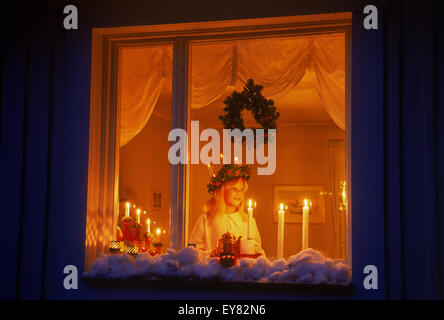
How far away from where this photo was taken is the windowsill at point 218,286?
261 centimetres

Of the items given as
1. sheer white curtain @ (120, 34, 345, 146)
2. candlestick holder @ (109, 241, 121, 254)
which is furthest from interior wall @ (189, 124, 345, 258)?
candlestick holder @ (109, 241, 121, 254)

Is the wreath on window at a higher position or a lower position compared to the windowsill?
higher

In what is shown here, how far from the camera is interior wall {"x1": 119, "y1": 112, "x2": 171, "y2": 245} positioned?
10.4 ft

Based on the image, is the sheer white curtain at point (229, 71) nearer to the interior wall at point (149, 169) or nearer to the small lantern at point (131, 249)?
the interior wall at point (149, 169)

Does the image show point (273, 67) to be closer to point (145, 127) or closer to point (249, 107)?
point (249, 107)

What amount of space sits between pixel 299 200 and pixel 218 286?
335 cm

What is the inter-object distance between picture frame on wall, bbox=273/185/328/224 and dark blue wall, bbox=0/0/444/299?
7.66 ft

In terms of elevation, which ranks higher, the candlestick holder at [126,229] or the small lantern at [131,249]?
the candlestick holder at [126,229]

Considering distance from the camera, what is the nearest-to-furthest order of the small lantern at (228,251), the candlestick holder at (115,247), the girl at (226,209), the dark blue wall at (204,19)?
the dark blue wall at (204,19), the small lantern at (228,251), the candlestick holder at (115,247), the girl at (226,209)

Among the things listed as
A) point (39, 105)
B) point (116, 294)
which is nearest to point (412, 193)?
point (116, 294)

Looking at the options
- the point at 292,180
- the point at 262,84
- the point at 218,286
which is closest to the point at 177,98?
the point at 262,84

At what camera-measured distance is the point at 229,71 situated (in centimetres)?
330

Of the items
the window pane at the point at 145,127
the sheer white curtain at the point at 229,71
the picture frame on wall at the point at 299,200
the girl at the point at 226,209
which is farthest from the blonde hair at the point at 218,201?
the picture frame on wall at the point at 299,200

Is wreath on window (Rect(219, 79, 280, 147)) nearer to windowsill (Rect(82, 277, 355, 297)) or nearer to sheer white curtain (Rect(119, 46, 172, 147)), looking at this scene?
sheer white curtain (Rect(119, 46, 172, 147))
